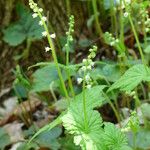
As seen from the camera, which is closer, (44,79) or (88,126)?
(88,126)

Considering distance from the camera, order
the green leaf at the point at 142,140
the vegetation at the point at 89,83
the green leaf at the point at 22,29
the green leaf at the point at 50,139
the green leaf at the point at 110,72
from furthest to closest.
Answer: the green leaf at the point at 22,29
the green leaf at the point at 110,72
the green leaf at the point at 50,139
the green leaf at the point at 142,140
the vegetation at the point at 89,83

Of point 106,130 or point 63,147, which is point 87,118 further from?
point 63,147

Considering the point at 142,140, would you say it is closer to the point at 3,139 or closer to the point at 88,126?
the point at 88,126

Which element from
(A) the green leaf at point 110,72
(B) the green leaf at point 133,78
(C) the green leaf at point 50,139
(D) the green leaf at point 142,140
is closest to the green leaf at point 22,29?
(A) the green leaf at point 110,72

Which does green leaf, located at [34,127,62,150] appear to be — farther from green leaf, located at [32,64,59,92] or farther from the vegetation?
green leaf, located at [32,64,59,92]

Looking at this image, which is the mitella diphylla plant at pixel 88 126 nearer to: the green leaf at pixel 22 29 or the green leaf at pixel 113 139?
the green leaf at pixel 113 139

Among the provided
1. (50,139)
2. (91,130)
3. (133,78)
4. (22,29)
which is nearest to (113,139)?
(91,130)

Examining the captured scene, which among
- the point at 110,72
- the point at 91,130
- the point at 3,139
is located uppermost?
the point at 91,130
